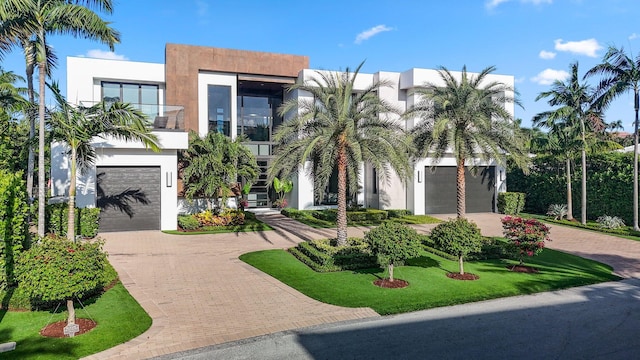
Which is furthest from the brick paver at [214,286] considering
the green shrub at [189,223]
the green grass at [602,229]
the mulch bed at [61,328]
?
the green shrub at [189,223]

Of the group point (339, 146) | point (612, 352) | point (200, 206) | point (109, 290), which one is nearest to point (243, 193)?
point (200, 206)

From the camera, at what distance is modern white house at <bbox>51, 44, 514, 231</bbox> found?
62.1ft

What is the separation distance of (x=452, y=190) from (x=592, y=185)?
7534 mm

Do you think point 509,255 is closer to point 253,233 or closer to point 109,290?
point 253,233

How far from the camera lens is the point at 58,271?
7.28 meters

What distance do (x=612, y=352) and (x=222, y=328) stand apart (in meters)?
6.81

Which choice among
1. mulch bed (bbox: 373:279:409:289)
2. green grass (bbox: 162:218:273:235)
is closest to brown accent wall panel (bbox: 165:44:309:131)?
green grass (bbox: 162:218:273:235)

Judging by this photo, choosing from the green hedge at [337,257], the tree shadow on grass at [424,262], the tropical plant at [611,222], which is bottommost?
the tree shadow on grass at [424,262]

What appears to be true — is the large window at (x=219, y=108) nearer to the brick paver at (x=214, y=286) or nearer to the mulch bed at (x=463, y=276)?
the brick paver at (x=214, y=286)

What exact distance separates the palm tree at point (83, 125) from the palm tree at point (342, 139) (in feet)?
16.2

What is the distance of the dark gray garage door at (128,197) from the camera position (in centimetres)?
1886

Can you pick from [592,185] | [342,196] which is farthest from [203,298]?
[592,185]

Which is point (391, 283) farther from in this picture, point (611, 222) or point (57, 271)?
point (611, 222)

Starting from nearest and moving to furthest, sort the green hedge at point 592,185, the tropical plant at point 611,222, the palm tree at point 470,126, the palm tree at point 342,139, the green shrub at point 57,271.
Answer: the green shrub at point 57,271, the palm tree at point 342,139, the palm tree at point 470,126, the tropical plant at point 611,222, the green hedge at point 592,185
